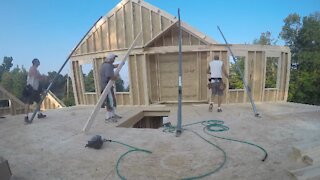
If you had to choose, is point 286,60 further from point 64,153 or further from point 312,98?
point 312,98

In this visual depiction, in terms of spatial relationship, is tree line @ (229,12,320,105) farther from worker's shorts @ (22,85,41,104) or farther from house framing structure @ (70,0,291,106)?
worker's shorts @ (22,85,41,104)

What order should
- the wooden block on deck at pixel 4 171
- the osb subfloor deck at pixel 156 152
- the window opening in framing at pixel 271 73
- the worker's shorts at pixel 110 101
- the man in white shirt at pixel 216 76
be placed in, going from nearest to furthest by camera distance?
the wooden block on deck at pixel 4 171, the osb subfloor deck at pixel 156 152, the worker's shorts at pixel 110 101, the man in white shirt at pixel 216 76, the window opening in framing at pixel 271 73

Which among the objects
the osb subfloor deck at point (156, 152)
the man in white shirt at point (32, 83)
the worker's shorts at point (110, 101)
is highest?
the man in white shirt at point (32, 83)

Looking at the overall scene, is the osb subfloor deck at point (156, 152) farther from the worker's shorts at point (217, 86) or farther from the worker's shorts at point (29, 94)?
the worker's shorts at point (217, 86)

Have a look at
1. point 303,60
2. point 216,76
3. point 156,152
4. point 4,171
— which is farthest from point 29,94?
point 303,60

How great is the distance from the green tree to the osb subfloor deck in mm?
20126

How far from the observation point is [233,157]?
8.23ft

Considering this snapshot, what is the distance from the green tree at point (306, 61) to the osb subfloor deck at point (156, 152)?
2013 centimetres

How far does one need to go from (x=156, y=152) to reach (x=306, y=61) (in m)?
24.4

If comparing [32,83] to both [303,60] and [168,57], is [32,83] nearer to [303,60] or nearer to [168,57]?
[168,57]

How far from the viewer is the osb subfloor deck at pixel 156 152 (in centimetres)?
218

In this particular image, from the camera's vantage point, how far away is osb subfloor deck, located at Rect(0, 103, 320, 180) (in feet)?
7.15

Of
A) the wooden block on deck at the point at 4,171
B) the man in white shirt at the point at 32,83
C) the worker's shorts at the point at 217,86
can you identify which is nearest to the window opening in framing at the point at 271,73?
the worker's shorts at the point at 217,86

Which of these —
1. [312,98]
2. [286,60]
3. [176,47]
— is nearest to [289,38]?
[312,98]
